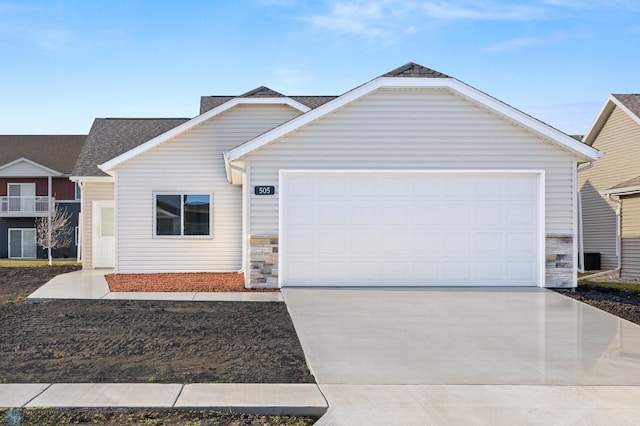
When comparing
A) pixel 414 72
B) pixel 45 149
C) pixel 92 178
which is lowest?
pixel 92 178

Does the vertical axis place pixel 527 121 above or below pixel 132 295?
above

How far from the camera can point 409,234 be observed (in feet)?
41.4

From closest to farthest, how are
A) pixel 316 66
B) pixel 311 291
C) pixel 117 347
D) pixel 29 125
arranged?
pixel 117 347, pixel 311 291, pixel 316 66, pixel 29 125

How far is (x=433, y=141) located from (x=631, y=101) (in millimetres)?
10976

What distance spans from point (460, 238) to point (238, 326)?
A: 6067 millimetres

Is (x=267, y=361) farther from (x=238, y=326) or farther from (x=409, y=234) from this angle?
(x=409, y=234)

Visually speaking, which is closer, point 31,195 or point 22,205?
point 22,205

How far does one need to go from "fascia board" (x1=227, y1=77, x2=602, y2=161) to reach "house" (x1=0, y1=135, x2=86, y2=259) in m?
20.8

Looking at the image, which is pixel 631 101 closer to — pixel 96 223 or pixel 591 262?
pixel 591 262

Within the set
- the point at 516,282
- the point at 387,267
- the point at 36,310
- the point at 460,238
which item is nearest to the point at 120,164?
the point at 36,310

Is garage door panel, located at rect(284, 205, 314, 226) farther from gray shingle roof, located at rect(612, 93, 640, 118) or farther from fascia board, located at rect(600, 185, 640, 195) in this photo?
gray shingle roof, located at rect(612, 93, 640, 118)

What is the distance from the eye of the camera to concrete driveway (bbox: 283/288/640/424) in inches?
196

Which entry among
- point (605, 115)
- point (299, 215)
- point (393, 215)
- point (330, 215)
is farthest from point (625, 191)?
point (299, 215)

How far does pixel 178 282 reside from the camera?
13.9 meters
